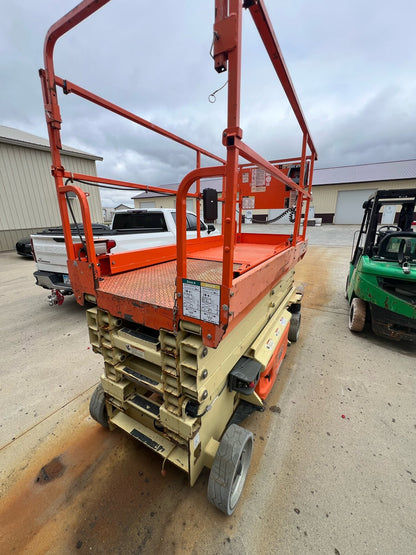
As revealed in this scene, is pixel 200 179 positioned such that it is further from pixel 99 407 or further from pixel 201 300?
pixel 99 407

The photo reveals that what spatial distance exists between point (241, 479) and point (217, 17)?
2807 millimetres

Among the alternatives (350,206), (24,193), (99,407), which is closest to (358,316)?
(99,407)

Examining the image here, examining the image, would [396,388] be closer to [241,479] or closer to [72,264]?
[241,479]

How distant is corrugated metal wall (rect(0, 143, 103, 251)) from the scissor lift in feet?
44.5

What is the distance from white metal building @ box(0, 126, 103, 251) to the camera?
11.7 meters

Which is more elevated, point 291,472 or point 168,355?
point 168,355

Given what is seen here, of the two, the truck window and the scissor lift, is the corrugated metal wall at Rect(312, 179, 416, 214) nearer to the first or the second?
the truck window

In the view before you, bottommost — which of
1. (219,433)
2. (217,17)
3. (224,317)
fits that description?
(219,433)

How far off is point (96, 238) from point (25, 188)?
12.3 m

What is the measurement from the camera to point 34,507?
168 centimetres

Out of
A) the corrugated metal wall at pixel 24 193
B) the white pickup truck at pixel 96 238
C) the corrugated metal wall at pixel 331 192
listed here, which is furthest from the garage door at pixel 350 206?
the white pickup truck at pixel 96 238

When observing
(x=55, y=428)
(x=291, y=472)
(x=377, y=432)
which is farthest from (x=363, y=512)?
(x=55, y=428)

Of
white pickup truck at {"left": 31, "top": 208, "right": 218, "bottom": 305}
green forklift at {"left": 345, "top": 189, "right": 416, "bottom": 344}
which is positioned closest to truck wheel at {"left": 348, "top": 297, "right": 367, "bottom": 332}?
green forklift at {"left": 345, "top": 189, "right": 416, "bottom": 344}

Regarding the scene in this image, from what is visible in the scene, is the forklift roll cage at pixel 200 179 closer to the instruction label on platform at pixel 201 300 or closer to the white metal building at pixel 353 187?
the instruction label on platform at pixel 201 300
